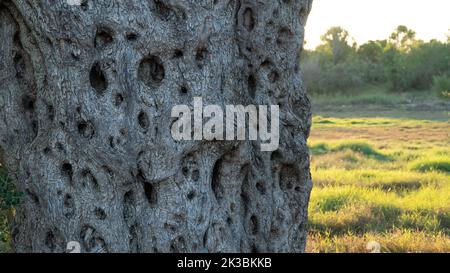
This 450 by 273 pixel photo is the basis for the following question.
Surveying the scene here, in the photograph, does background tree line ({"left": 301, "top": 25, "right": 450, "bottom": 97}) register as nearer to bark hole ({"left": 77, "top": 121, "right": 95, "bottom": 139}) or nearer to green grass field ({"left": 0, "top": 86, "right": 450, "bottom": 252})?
green grass field ({"left": 0, "top": 86, "right": 450, "bottom": 252})

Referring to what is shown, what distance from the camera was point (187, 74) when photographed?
364 cm

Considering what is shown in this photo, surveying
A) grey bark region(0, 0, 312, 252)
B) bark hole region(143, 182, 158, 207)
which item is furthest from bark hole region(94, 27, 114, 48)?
bark hole region(143, 182, 158, 207)

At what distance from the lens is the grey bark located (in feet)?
11.7

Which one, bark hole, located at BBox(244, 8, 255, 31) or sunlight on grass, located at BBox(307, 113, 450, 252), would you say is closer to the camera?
bark hole, located at BBox(244, 8, 255, 31)

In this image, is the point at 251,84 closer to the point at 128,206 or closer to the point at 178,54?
the point at 178,54

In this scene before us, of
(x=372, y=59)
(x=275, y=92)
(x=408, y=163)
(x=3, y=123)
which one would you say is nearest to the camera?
(x=3, y=123)

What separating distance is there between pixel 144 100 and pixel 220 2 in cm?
79

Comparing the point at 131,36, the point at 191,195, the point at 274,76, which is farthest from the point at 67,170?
the point at 274,76

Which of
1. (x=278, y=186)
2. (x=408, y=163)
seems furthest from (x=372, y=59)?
(x=278, y=186)

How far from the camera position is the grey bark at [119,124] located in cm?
355

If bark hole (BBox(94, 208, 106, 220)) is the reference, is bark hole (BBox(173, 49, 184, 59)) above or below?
Result: above

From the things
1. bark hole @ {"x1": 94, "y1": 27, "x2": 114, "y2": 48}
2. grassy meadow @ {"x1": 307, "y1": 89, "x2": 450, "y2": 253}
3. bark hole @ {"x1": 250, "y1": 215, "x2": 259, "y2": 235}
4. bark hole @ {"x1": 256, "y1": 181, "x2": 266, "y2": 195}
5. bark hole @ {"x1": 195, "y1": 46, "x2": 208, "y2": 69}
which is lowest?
grassy meadow @ {"x1": 307, "y1": 89, "x2": 450, "y2": 253}

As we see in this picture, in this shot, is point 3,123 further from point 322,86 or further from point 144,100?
point 322,86

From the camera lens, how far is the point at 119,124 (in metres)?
3.56
